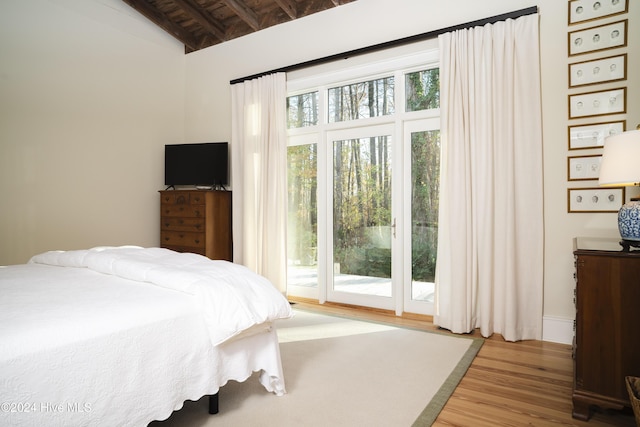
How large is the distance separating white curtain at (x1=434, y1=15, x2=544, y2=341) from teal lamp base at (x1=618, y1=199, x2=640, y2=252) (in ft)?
3.66

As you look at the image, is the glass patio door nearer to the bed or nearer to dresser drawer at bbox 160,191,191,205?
dresser drawer at bbox 160,191,191,205

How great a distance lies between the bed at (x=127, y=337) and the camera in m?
1.27

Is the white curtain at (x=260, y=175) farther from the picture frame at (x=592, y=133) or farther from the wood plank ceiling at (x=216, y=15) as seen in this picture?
the picture frame at (x=592, y=133)

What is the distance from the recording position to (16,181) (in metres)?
3.98

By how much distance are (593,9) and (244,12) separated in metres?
3.50

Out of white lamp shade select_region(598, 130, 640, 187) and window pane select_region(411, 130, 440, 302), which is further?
window pane select_region(411, 130, 440, 302)

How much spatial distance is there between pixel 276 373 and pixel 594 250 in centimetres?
176

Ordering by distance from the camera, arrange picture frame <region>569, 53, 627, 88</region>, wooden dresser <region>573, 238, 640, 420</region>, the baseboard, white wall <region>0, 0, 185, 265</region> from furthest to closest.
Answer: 1. white wall <region>0, 0, 185, 265</region>
2. the baseboard
3. picture frame <region>569, 53, 627, 88</region>
4. wooden dresser <region>573, 238, 640, 420</region>

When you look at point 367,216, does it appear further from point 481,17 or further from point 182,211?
point 182,211

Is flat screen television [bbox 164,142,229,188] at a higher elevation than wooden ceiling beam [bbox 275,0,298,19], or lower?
lower

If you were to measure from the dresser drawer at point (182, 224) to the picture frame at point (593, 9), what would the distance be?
13.4ft

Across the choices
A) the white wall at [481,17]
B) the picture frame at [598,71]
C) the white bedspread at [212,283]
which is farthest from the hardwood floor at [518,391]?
the picture frame at [598,71]

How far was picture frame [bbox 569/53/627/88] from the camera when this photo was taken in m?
2.88

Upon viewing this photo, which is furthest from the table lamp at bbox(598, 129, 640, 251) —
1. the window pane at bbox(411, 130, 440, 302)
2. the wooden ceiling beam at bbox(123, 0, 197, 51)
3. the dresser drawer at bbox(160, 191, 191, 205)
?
the wooden ceiling beam at bbox(123, 0, 197, 51)
